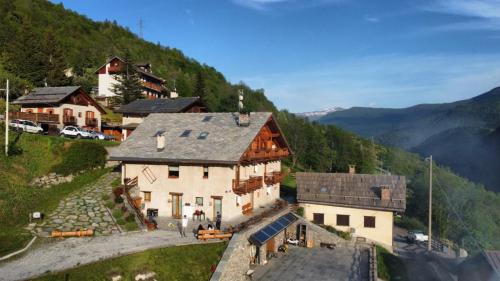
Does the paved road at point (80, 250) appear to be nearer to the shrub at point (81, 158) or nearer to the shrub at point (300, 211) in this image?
the shrub at point (81, 158)

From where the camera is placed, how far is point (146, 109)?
53562mm

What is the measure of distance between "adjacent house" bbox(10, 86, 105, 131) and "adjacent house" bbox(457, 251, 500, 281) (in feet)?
144

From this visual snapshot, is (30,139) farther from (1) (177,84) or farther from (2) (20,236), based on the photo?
(1) (177,84)

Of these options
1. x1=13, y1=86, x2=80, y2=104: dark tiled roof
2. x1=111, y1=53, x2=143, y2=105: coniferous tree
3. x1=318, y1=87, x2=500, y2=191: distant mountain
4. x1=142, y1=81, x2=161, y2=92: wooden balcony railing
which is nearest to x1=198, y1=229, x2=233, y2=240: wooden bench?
x1=13, y1=86, x2=80, y2=104: dark tiled roof

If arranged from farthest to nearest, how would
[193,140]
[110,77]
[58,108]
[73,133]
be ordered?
[110,77] → [58,108] → [73,133] → [193,140]

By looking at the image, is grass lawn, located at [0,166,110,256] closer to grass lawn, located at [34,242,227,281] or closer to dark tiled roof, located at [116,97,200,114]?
grass lawn, located at [34,242,227,281]

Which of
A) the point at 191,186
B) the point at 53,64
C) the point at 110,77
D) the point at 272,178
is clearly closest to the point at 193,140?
the point at 191,186

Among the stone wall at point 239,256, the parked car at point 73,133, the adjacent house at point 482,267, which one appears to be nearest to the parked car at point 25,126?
the parked car at point 73,133

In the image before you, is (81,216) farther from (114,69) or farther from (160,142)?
(114,69)

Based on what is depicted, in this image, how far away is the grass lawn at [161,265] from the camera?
17453mm

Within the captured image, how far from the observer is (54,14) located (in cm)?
11006

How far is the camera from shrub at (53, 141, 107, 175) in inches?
1287

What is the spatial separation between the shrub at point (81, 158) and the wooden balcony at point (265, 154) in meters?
15.4

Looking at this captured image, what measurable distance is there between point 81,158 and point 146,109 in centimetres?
2058
